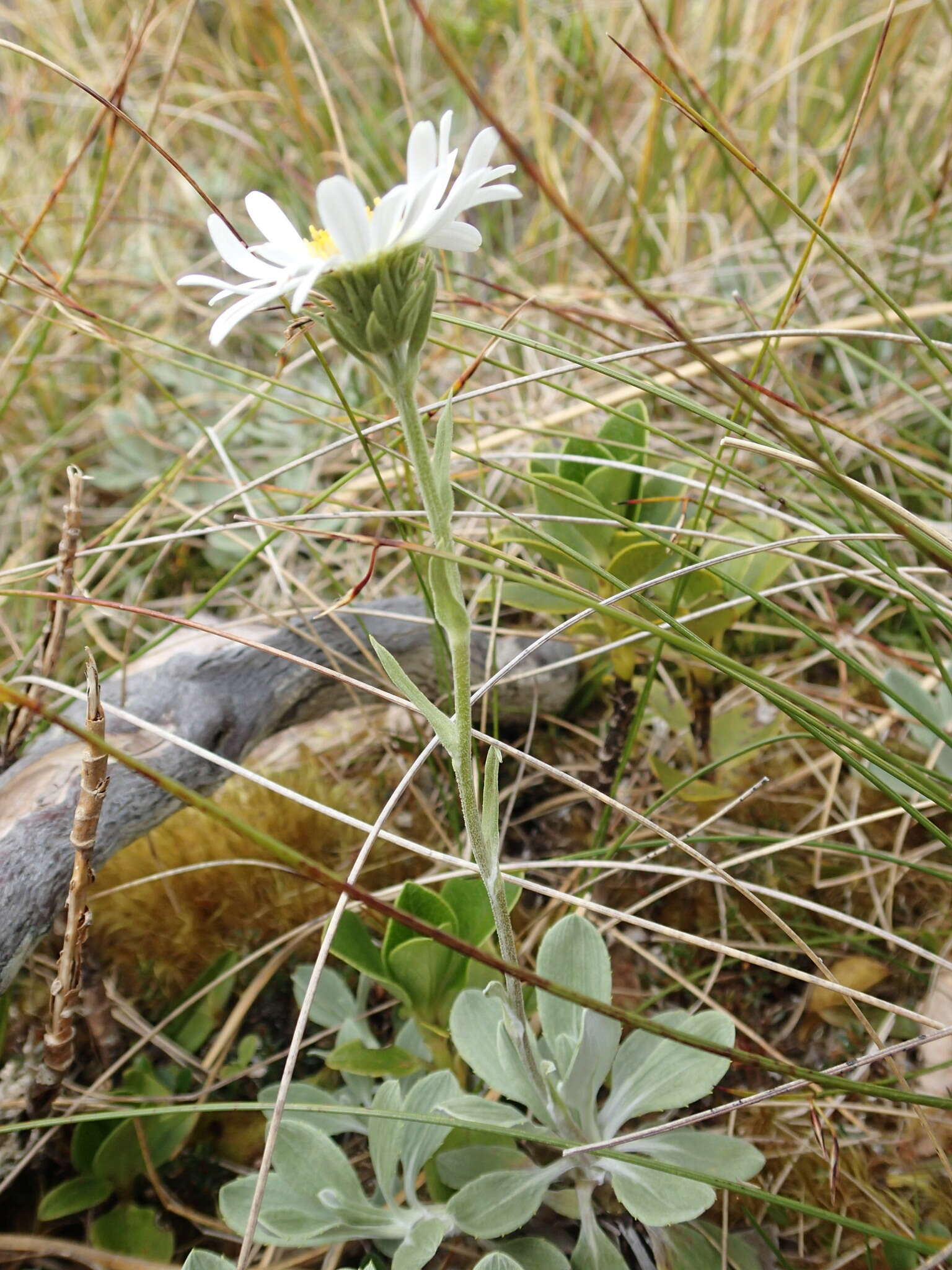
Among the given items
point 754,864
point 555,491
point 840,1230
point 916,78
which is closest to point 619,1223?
point 840,1230

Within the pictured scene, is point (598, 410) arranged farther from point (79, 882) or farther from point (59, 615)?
point (79, 882)

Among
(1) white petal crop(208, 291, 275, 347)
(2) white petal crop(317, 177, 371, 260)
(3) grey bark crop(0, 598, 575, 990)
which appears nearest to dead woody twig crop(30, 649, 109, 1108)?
(3) grey bark crop(0, 598, 575, 990)

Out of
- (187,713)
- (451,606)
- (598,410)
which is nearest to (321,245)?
(451,606)

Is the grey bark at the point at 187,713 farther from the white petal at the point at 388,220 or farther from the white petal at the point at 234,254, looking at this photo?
the white petal at the point at 388,220

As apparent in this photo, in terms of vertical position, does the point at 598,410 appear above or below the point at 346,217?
below

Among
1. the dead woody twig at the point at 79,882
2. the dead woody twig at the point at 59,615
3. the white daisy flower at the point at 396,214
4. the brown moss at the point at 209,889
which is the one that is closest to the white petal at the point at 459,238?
the white daisy flower at the point at 396,214
